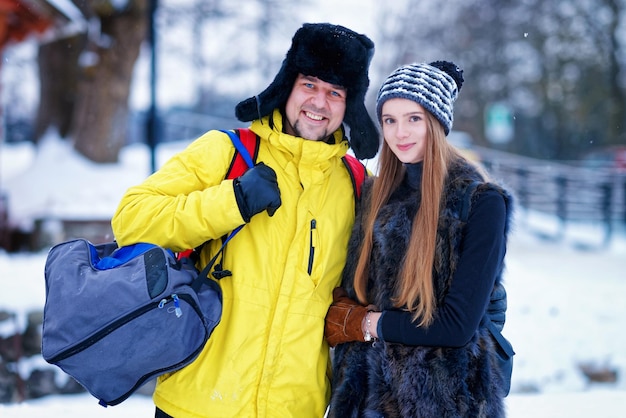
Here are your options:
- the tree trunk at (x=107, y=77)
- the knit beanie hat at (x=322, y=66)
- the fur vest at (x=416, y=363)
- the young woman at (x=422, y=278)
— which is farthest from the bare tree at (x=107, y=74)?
the fur vest at (x=416, y=363)

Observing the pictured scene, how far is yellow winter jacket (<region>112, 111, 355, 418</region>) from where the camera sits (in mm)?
2193

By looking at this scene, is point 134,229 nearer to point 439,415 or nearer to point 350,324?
point 350,324

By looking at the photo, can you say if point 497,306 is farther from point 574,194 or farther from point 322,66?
point 574,194

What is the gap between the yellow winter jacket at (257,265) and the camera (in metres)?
2.19

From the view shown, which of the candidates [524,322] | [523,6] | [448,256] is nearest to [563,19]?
[523,6]

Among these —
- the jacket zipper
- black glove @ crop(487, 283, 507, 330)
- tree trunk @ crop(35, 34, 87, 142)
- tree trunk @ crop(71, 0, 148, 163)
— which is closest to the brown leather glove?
the jacket zipper

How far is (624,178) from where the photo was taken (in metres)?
13.1

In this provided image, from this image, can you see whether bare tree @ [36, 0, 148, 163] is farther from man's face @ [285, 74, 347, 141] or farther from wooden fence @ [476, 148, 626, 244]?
man's face @ [285, 74, 347, 141]

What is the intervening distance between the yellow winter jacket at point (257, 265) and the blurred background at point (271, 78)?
28.7 inches

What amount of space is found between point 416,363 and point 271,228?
2.39 ft

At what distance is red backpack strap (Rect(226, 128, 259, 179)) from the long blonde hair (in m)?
0.52

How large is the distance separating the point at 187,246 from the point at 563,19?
21261mm

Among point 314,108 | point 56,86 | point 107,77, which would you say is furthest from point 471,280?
point 56,86

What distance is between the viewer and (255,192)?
2176 millimetres
